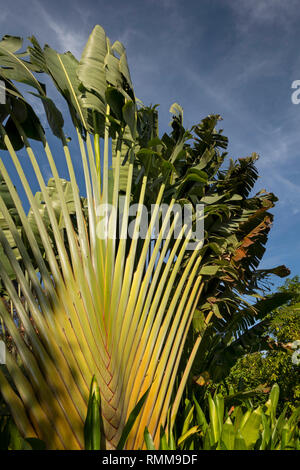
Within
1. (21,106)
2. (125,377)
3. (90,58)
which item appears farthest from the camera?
(90,58)

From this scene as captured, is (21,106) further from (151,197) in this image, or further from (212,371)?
(212,371)

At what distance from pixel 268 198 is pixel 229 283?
60.6 inches

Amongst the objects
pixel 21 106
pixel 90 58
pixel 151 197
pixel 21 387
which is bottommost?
pixel 21 387

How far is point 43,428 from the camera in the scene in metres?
1.47

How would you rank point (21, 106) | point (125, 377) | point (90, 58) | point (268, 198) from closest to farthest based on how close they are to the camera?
point (125, 377) < point (21, 106) < point (90, 58) < point (268, 198)

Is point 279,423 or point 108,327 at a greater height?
point 108,327

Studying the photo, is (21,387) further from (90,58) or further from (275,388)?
(90,58)

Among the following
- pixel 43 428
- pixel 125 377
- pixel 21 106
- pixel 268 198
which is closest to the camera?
pixel 43 428

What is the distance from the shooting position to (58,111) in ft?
8.09

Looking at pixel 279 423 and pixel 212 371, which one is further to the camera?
pixel 212 371

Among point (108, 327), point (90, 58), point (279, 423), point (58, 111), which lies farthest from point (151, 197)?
point (279, 423)

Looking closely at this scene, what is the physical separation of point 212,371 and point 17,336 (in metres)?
3.00

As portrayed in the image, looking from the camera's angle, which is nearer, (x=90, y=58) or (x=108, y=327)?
(x=108, y=327)

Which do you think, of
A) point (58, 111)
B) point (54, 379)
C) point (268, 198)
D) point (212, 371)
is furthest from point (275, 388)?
point (58, 111)
